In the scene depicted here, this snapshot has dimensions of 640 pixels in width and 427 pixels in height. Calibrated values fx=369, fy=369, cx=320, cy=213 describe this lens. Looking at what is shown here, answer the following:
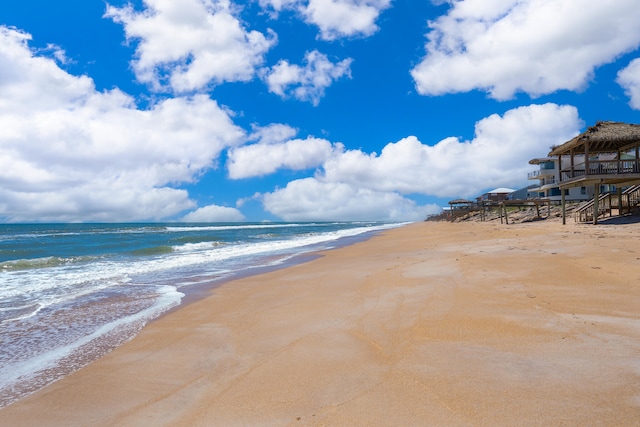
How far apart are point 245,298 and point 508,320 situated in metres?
4.94

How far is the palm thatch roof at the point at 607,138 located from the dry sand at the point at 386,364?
54.4ft

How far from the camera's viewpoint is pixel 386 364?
3541 millimetres

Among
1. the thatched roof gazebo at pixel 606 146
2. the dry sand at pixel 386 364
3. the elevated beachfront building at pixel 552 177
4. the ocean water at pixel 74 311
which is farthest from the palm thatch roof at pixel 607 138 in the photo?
the elevated beachfront building at pixel 552 177

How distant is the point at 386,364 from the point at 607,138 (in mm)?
22278

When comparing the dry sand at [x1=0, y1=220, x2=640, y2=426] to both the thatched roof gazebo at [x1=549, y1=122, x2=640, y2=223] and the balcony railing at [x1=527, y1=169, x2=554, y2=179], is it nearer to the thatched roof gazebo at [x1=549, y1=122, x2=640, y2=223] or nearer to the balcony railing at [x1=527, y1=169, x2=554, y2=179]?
the thatched roof gazebo at [x1=549, y1=122, x2=640, y2=223]

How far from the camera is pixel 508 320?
4.58 meters

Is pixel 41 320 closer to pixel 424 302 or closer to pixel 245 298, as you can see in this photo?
pixel 245 298

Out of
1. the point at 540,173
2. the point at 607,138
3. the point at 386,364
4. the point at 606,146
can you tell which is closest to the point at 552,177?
the point at 540,173

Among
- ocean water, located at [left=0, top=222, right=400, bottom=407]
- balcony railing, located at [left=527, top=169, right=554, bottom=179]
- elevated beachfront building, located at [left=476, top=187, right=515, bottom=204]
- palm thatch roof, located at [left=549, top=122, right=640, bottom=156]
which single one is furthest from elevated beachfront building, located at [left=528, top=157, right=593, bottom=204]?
ocean water, located at [left=0, top=222, right=400, bottom=407]

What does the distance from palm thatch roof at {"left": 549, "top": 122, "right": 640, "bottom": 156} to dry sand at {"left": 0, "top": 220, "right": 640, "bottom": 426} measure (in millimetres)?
16566

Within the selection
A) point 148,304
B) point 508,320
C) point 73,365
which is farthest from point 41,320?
point 508,320

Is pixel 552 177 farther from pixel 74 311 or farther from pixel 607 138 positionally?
pixel 74 311

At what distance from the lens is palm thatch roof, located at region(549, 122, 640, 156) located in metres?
19.5

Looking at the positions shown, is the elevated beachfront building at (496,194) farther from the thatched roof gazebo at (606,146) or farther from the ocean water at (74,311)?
the ocean water at (74,311)
